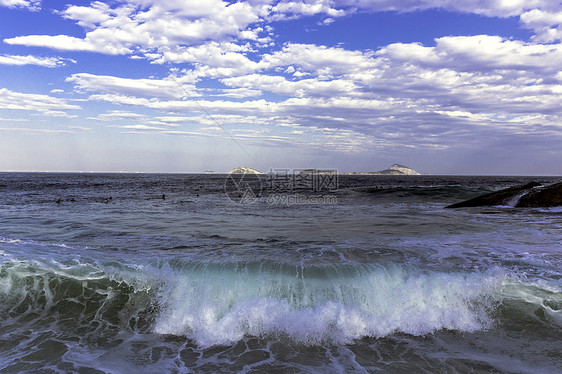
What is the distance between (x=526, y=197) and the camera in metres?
18.6

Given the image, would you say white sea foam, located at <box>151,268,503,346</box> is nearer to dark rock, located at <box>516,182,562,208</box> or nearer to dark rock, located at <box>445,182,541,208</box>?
dark rock, located at <box>516,182,562,208</box>

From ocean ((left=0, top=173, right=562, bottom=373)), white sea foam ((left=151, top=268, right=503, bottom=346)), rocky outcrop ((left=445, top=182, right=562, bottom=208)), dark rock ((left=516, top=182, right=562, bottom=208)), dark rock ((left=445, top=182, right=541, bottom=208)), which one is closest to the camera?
ocean ((left=0, top=173, right=562, bottom=373))

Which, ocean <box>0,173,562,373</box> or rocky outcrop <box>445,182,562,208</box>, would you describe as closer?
ocean <box>0,173,562,373</box>

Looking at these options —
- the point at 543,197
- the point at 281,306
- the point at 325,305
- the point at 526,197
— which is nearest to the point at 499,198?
the point at 526,197

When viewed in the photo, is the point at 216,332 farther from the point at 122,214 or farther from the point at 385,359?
the point at 122,214

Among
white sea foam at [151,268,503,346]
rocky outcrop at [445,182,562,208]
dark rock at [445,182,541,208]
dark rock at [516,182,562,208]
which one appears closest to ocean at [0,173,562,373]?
white sea foam at [151,268,503,346]

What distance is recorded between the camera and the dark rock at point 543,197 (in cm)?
1780

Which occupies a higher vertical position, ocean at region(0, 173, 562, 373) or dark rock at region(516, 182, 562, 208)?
dark rock at region(516, 182, 562, 208)

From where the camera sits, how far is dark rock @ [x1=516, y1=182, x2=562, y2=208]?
17797 mm

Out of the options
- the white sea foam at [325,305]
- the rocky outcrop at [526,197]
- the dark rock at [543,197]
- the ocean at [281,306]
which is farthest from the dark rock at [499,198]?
the white sea foam at [325,305]

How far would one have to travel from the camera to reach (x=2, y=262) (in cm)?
771

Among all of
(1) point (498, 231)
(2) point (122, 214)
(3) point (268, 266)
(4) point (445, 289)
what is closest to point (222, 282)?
(3) point (268, 266)

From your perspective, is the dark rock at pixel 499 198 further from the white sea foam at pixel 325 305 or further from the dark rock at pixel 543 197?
the white sea foam at pixel 325 305

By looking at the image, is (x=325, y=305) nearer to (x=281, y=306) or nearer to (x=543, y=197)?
(x=281, y=306)
